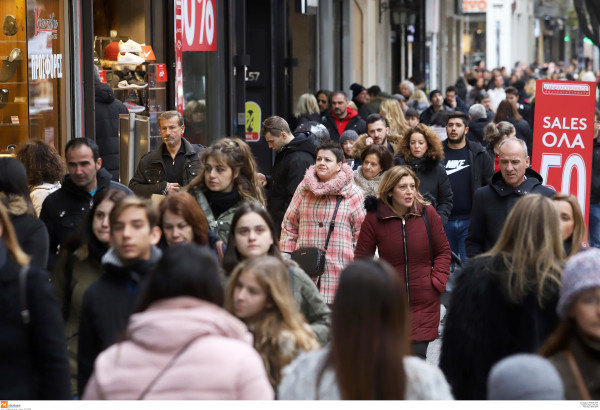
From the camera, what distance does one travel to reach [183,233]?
20.0 ft

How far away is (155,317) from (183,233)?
7.92 ft

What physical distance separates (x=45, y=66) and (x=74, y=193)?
395cm

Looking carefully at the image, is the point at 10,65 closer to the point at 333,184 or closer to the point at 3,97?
the point at 3,97

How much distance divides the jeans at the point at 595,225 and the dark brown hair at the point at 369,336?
9.23 m

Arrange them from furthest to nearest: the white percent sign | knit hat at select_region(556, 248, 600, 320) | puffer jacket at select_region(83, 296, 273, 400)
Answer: the white percent sign < knit hat at select_region(556, 248, 600, 320) < puffer jacket at select_region(83, 296, 273, 400)

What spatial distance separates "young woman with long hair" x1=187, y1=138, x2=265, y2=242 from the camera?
7551 mm

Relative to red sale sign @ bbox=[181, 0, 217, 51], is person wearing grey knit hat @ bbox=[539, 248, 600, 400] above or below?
below

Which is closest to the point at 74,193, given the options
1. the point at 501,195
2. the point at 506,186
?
the point at 501,195

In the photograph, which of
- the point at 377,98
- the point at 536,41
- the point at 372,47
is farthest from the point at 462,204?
the point at 536,41

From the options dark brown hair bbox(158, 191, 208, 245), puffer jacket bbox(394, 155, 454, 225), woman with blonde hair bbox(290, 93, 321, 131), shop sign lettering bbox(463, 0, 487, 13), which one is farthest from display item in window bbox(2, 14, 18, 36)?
shop sign lettering bbox(463, 0, 487, 13)

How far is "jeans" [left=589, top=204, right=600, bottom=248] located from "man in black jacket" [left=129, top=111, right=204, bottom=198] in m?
4.71

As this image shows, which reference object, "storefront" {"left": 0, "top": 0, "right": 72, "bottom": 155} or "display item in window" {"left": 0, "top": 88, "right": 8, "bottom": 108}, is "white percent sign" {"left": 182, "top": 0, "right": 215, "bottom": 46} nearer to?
"storefront" {"left": 0, "top": 0, "right": 72, "bottom": 155}

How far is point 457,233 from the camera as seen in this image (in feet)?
36.4
